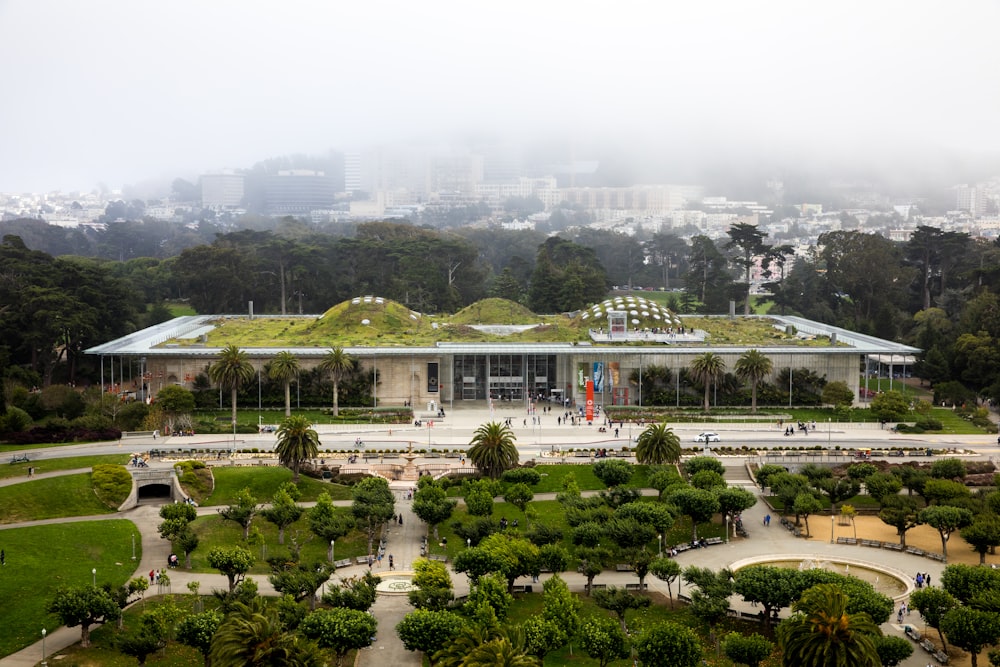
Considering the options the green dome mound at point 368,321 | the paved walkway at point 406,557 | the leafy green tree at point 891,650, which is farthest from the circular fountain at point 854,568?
the green dome mound at point 368,321

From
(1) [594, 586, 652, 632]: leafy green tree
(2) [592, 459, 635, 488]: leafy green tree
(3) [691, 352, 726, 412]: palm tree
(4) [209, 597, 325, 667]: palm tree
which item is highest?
(3) [691, 352, 726, 412]: palm tree

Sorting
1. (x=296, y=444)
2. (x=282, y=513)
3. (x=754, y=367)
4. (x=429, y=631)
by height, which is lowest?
(x=429, y=631)

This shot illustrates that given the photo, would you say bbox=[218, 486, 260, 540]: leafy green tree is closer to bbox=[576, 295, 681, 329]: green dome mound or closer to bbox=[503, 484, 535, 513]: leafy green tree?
bbox=[503, 484, 535, 513]: leafy green tree

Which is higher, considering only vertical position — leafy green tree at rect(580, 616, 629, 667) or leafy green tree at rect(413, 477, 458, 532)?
leafy green tree at rect(413, 477, 458, 532)

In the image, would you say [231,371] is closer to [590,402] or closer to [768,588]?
[590,402]

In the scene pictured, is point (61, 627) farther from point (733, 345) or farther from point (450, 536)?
point (733, 345)

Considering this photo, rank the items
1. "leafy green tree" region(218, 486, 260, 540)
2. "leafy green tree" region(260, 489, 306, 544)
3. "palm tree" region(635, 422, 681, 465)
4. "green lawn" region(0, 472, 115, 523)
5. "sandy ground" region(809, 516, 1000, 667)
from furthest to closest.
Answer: "palm tree" region(635, 422, 681, 465) < "green lawn" region(0, 472, 115, 523) < "leafy green tree" region(218, 486, 260, 540) < "leafy green tree" region(260, 489, 306, 544) < "sandy ground" region(809, 516, 1000, 667)

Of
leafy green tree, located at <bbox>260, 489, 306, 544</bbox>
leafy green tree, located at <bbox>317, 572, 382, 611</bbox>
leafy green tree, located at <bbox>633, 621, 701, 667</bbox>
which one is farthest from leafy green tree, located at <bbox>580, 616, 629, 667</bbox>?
leafy green tree, located at <bbox>260, 489, 306, 544</bbox>

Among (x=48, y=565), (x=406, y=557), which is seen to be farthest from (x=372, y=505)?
(x=48, y=565)
